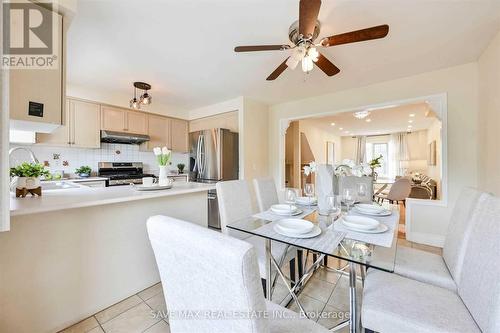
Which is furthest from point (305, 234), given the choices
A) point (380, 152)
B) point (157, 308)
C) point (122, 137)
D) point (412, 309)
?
point (380, 152)

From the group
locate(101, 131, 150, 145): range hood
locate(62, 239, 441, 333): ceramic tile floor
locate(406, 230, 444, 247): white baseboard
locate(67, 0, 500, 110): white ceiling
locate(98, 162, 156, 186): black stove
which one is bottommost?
locate(62, 239, 441, 333): ceramic tile floor

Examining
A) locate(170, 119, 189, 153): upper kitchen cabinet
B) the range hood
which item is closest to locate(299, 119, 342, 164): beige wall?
locate(170, 119, 189, 153): upper kitchen cabinet

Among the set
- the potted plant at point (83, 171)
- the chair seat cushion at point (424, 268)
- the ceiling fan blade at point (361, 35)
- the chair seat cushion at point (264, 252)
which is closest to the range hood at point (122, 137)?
the potted plant at point (83, 171)

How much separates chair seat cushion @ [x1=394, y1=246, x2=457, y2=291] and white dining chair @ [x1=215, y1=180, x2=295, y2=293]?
29.8 inches

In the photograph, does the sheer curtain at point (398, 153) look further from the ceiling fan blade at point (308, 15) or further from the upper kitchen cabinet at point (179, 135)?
the ceiling fan blade at point (308, 15)

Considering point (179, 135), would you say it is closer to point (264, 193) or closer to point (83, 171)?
point (83, 171)

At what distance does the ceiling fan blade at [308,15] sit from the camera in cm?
120

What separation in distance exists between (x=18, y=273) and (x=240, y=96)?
3431mm

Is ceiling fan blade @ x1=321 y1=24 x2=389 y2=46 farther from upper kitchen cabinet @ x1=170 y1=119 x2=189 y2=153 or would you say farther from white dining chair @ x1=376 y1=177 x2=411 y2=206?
white dining chair @ x1=376 y1=177 x2=411 y2=206

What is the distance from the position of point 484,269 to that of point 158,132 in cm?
458

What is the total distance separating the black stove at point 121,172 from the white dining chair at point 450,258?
3.93m

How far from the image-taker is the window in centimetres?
876

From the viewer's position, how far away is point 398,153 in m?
8.24

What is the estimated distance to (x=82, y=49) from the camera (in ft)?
7.06
